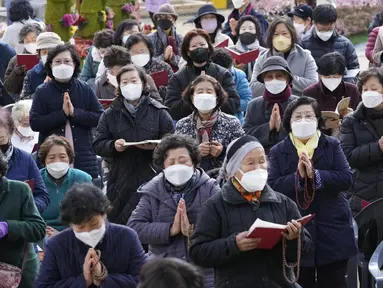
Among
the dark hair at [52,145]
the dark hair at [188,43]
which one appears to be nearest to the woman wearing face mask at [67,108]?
the dark hair at [188,43]

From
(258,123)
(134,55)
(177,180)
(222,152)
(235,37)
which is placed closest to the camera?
(177,180)

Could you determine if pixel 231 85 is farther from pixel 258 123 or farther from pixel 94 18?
pixel 94 18

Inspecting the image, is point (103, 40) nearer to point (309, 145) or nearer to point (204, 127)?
point (204, 127)

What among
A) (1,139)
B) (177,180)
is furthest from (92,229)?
(1,139)

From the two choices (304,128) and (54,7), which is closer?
(304,128)

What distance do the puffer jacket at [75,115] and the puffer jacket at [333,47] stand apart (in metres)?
3.40

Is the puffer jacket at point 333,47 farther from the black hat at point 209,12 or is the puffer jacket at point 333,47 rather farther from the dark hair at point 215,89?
the dark hair at point 215,89

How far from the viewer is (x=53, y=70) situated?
470 inches

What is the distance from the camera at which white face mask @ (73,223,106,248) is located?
25.4 feet

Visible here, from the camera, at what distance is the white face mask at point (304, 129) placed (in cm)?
969

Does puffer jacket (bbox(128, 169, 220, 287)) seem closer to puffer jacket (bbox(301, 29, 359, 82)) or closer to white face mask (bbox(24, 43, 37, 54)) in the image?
puffer jacket (bbox(301, 29, 359, 82))

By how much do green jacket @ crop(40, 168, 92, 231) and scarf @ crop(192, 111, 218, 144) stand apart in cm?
98

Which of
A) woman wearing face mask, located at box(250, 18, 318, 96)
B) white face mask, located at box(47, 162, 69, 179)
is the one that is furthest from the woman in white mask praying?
woman wearing face mask, located at box(250, 18, 318, 96)

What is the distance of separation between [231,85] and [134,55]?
163 centimetres
